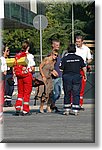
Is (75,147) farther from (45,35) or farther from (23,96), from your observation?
(45,35)

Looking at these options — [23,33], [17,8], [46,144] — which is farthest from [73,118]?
[23,33]

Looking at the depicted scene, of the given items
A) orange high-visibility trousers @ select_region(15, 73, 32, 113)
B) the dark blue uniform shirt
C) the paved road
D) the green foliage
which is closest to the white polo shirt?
the dark blue uniform shirt

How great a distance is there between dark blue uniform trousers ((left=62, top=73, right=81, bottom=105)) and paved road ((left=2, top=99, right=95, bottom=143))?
0.34 m

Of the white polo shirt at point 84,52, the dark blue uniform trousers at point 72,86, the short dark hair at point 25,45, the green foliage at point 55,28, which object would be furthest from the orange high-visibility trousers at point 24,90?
the green foliage at point 55,28

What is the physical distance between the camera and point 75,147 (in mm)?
5891

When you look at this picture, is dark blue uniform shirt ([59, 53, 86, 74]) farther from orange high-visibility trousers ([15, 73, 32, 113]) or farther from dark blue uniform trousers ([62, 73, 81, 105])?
orange high-visibility trousers ([15, 73, 32, 113])

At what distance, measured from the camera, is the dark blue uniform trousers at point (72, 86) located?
10.1 m

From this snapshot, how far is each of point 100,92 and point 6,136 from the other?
2.26 meters

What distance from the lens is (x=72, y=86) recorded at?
10250 millimetres

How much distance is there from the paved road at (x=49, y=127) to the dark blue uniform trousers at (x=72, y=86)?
339 millimetres

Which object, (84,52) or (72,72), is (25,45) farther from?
(84,52)

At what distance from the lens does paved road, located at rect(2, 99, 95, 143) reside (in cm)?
714


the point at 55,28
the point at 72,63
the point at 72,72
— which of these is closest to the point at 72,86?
the point at 72,72

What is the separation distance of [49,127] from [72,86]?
1.70m
